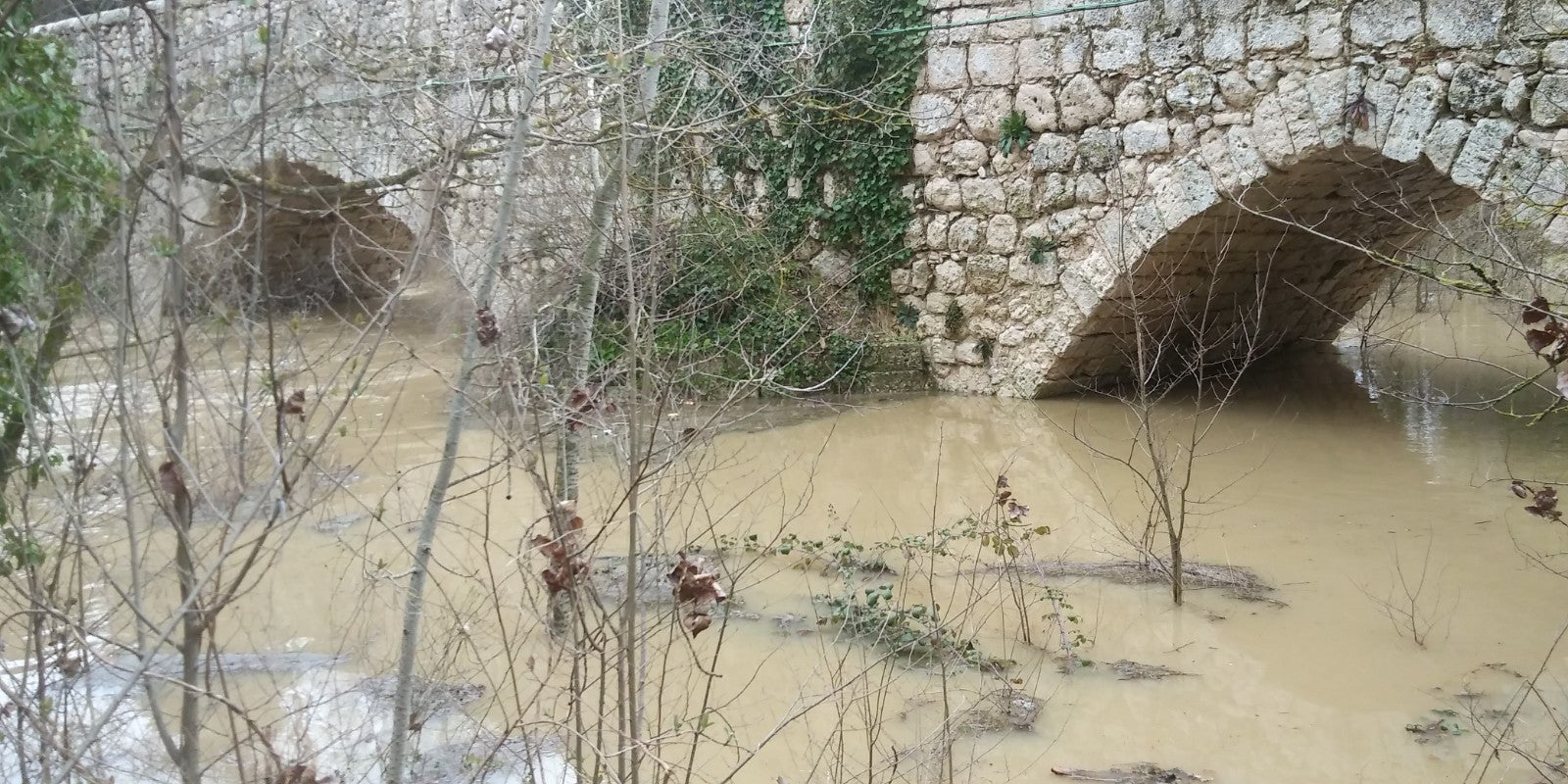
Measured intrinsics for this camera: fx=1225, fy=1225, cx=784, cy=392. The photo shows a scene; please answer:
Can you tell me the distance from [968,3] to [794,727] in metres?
5.07

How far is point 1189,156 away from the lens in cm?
646

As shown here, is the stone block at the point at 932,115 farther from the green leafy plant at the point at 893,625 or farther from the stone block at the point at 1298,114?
the green leafy plant at the point at 893,625

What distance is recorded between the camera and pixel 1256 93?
614 cm

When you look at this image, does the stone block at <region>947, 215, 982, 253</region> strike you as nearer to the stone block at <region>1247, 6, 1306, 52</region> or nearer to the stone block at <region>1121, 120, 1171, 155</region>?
the stone block at <region>1121, 120, 1171, 155</region>

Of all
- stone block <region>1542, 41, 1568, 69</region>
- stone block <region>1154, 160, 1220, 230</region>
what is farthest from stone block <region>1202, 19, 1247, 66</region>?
stone block <region>1542, 41, 1568, 69</region>

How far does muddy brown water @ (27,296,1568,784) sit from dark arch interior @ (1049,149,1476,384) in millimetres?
732

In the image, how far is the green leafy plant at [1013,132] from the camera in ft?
23.5

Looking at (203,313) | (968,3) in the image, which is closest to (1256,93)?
(968,3)

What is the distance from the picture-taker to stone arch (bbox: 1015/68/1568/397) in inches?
213

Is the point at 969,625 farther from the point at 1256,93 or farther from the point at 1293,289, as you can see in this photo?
the point at 1293,289

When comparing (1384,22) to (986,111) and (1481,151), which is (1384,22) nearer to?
(1481,151)

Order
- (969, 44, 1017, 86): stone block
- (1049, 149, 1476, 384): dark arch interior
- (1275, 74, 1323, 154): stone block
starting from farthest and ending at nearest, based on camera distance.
A: (969, 44, 1017, 86): stone block, (1049, 149, 1476, 384): dark arch interior, (1275, 74, 1323, 154): stone block

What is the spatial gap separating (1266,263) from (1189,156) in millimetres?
1435

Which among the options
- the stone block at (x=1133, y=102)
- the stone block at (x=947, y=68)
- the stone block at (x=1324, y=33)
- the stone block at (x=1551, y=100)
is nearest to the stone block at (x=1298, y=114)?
the stone block at (x=1324, y=33)
